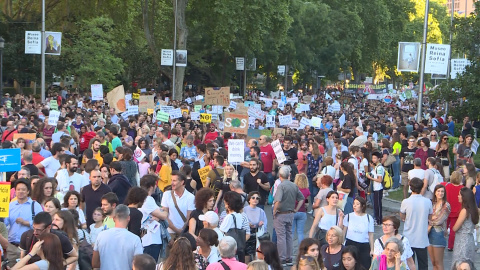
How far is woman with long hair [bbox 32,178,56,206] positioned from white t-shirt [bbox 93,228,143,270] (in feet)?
6.39

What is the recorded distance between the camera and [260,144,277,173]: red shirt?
641 inches

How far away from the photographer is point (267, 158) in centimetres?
1628

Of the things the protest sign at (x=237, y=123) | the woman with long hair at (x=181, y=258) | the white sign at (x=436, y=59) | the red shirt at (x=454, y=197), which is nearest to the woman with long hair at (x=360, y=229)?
the red shirt at (x=454, y=197)

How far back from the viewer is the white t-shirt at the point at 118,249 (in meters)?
7.75

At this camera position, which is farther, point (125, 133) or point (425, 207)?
point (125, 133)

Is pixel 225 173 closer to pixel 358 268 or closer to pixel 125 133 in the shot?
pixel 358 268

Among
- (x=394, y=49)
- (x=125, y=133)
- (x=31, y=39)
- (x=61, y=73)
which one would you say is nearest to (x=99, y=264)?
(x=125, y=133)

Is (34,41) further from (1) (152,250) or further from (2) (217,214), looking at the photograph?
(1) (152,250)

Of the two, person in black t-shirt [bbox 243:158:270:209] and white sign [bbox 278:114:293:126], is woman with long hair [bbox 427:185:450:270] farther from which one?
white sign [bbox 278:114:293:126]

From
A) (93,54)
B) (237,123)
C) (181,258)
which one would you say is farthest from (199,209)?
(93,54)

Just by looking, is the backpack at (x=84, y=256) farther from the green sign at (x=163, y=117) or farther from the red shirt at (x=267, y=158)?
the green sign at (x=163, y=117)

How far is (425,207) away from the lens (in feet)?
33.4

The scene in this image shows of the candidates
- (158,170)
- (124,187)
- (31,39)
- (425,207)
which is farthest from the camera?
(31,39)

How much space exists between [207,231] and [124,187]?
368 centimetres
